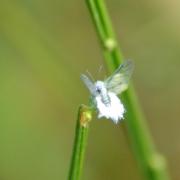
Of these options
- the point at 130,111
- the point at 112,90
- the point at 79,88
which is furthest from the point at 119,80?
the point at 79,88

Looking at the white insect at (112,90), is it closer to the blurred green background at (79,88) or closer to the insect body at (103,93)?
the insect body at (103,93)

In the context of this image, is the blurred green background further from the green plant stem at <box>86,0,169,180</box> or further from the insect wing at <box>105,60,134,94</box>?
the insect wing at <box>105,60,134,94</box>

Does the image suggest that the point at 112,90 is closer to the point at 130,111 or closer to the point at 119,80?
the point at 119,80

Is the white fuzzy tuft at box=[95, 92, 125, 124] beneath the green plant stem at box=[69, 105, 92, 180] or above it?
above

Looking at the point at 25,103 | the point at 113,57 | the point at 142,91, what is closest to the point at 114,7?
the point at 142,91

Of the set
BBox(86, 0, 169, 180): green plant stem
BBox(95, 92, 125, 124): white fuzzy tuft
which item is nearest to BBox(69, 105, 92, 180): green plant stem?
BBox(95, 92, 125, 124): white fuzzy tuft

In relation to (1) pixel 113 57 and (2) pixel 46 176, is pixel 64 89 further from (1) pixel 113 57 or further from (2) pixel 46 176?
(1) pixel 113 57
